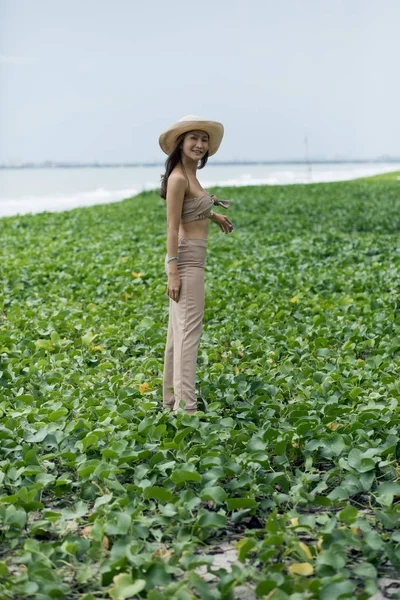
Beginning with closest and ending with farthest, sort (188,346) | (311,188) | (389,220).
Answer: (188,346), (389,220), (311,188)

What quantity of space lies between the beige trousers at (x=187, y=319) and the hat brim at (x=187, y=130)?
523 millimetres

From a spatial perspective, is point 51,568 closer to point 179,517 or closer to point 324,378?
point 179,517

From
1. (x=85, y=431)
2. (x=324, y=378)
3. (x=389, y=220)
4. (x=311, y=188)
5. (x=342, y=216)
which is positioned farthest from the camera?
(x=311, y=188)

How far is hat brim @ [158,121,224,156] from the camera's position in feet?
13.3

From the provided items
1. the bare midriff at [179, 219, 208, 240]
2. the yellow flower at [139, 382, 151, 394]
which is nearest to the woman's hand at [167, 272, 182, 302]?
the bare midriff at [179, 219, 208, 240]

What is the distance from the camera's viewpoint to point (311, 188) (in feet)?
76.4

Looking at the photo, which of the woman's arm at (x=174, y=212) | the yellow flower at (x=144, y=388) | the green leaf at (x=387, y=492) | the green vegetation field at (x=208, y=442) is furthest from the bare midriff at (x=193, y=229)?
the green leaf at (x=387, y=492)

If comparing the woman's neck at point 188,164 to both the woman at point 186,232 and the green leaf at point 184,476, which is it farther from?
the green leaf at point 184,476

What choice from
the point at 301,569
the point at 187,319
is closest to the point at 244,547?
the point at 301,569

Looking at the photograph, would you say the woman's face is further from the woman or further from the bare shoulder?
the bare shoulder

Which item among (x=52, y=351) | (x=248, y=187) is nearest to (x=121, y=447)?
(x=52, y=351)

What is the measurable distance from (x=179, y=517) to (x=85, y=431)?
102 cm

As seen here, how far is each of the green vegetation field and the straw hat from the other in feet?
4.85

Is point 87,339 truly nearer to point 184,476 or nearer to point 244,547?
point 184,476
